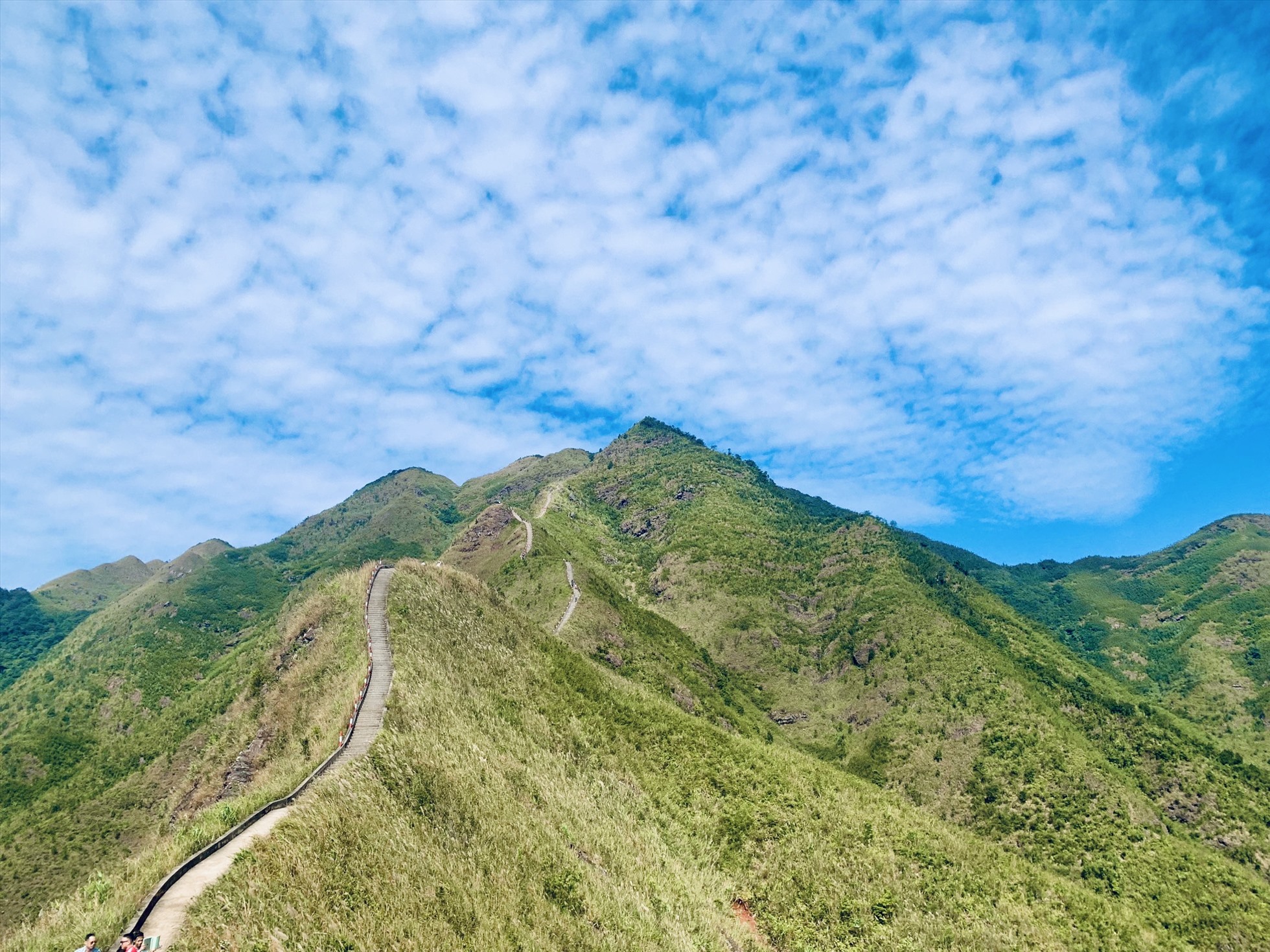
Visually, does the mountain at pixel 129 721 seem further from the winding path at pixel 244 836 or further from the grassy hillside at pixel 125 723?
the winding path at pixel 244 836

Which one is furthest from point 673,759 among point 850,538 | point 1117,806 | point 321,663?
point 850,538

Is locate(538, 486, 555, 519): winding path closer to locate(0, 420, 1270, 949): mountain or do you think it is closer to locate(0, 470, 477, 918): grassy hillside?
locate(0, 420, 1270, 949): mountain

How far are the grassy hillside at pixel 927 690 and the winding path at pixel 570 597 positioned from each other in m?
1.72

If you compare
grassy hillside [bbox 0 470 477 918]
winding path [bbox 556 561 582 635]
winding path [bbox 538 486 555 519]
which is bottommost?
grassy hillside [bbox 0 470 477 918]

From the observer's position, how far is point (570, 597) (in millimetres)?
88062

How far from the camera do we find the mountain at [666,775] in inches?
869

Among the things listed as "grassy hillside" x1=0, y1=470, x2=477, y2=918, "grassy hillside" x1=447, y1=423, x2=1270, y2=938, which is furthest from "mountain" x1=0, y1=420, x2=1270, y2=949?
"grassy hillside" x1=0, y1=470, x2=477, y2=918

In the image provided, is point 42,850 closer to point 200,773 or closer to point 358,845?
point 200,773

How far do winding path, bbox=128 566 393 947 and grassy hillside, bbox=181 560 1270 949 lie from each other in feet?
2.16

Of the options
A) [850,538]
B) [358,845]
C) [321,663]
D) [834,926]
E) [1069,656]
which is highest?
[850,538]

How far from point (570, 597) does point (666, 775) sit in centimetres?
4688

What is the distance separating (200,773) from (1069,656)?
137071 millimetres

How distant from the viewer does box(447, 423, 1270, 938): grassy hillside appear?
6141 cm

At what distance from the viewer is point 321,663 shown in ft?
131
